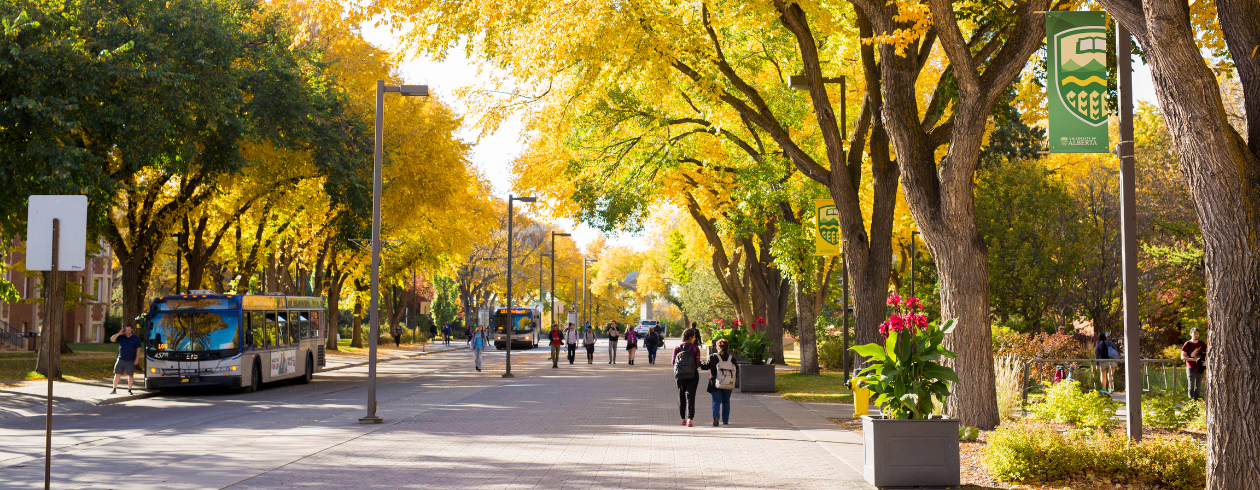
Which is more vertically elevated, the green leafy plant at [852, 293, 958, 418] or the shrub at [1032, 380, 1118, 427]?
the green leafy plant at [852, 293, 958, 418]

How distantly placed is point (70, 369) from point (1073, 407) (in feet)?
88.9

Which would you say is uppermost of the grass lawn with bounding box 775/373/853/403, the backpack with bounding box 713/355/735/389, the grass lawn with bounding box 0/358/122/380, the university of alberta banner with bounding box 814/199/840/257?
the university of alberta banner with bounding box 814/199/840/257

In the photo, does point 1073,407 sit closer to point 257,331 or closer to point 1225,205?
point 1225,205

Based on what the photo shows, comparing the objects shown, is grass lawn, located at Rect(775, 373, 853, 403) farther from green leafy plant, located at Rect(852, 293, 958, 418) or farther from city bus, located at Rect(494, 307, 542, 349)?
city bus, located at Rect(494, 307, 542, 349)

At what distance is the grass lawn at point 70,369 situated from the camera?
26639 mm

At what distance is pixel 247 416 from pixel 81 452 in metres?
5.40

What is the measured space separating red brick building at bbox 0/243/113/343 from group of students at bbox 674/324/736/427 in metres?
37.7

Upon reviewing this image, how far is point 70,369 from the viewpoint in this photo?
95.0 ft

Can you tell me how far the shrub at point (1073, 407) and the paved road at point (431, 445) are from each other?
2675mm

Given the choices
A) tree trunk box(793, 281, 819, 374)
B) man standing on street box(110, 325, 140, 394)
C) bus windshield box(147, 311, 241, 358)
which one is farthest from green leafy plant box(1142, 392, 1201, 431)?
man standing on street box(110, 325, 140, 394)

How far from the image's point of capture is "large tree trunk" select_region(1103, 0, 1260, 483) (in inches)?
282

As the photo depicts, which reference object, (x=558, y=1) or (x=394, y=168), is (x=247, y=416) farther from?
(x=394, y=168)

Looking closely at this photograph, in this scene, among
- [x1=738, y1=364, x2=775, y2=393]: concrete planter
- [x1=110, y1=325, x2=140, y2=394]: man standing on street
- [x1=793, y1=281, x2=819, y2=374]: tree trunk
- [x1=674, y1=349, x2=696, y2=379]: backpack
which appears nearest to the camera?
[x1=674, y1=349, x2=696, y2=379]: backpack

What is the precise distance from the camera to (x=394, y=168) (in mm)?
30172
